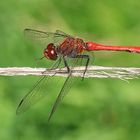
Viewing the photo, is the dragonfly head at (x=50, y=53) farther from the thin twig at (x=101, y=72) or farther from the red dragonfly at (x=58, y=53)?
the thin twig at (x=101, y=72)

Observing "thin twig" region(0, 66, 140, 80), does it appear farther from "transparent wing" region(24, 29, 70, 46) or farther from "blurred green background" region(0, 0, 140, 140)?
"blurred green background" region(0, 0, 140, 140)

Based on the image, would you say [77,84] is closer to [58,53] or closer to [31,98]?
[58,53]

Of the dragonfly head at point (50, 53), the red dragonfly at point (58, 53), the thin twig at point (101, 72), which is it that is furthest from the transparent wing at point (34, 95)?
the thin twig at point (101, 72)

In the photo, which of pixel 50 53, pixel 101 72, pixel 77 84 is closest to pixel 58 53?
pixel 50 53

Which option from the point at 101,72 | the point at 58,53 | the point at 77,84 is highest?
the point at 101,72

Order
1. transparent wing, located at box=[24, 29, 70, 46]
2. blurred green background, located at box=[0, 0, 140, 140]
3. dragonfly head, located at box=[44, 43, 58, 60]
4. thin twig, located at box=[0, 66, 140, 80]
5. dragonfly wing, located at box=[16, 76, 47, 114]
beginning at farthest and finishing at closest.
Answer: blurred green background, located at box=[0, 0, 140, 140]
transparent wing, located at box=[24, 29, 70, 46]
dragonfly head, located at box=[44, 43, 58, 60]
dragonfly wing, located at box=[16, 76, 47, 114]
thin twig, located at box=[0, 66, 140, 80]

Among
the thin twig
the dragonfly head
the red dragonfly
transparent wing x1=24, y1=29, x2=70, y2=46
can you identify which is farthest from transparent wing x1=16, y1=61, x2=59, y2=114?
the thin twig

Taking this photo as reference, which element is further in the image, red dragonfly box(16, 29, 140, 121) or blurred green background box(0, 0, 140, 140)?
blurred green background box(0, 0, 140, 140)

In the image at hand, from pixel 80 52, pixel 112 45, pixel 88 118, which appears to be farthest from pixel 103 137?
pixel 112 45

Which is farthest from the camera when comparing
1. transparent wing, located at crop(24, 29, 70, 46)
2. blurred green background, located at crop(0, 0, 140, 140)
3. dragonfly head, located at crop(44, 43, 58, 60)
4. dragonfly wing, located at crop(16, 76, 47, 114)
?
blurred green background, located at crop(0, 0, 140, 140)
